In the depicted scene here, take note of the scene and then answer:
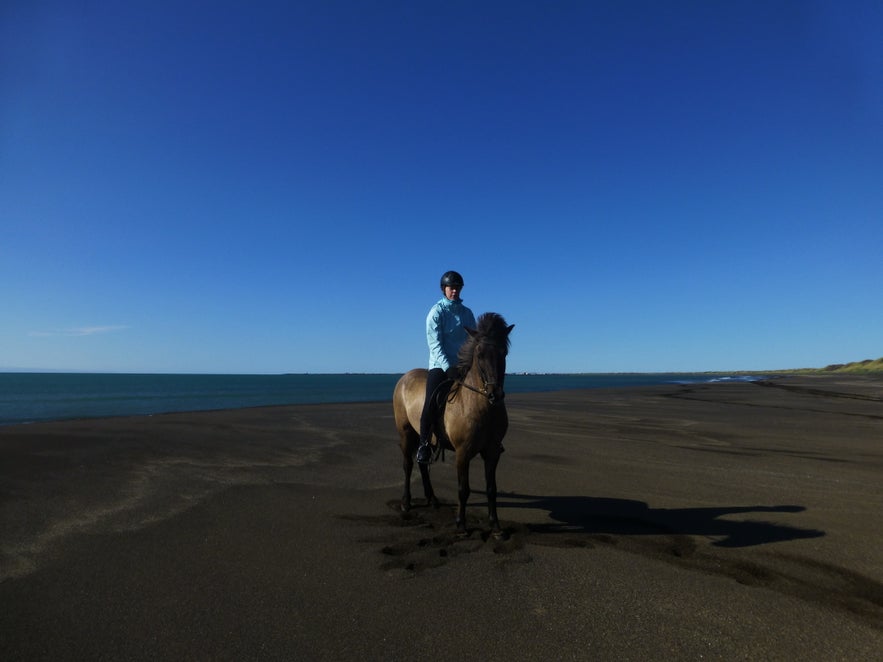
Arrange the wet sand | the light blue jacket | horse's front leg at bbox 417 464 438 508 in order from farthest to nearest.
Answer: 1. horse's front leg at bbox 417 464 438 508
2. the light blue jacket
3. the wet sand

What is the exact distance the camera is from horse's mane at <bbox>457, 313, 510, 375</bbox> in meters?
5.60

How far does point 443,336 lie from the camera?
21.9 ft

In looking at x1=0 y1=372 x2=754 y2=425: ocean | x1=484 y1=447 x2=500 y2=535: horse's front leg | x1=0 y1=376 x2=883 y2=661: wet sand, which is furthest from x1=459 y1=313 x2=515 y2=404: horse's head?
x1=0 y1=372 x2=754 y2=425: ocean

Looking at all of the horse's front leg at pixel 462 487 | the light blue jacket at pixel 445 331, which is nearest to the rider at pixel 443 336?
the light blue jacket at pixel 445 331

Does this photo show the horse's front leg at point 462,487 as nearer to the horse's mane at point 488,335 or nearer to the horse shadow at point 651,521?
the horse shadow at point 651,521

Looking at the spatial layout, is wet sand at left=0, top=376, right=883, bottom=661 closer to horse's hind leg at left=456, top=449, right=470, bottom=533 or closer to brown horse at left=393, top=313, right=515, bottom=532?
horse's hind leg at left=456, top=449, right=470, bottom=533

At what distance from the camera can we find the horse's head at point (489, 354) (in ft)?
17.5

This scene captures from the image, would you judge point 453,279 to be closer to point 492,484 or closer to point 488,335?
point 488,335

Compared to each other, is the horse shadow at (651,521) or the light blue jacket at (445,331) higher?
the light blue jacket at (445,331)

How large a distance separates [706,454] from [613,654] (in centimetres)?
966

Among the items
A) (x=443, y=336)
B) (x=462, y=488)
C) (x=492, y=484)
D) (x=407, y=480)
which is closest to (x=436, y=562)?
(x=462, y=488)

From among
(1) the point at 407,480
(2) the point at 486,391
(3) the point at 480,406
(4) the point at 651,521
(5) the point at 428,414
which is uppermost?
(2) the point at 486,391

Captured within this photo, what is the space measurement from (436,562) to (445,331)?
123 inches

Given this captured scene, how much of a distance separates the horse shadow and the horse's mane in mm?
2354
